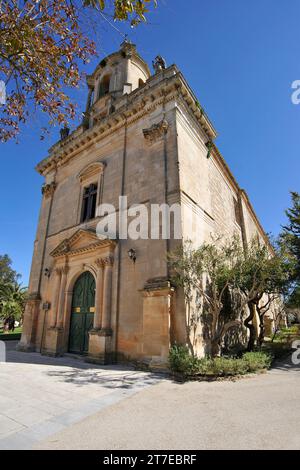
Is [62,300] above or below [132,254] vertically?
below

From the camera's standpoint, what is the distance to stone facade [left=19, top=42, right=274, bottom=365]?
865 centimetres

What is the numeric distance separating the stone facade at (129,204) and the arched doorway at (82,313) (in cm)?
29

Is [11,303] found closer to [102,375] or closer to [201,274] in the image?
[102,375]

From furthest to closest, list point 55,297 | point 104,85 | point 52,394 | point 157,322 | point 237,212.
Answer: point 237,212 < point 104,85 < point 55,297 < point 157,322 < point 52,394

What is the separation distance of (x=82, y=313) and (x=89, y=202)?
557 centimetres

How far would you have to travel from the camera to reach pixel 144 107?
11914 millimetres

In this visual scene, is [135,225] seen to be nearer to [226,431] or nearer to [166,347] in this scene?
[166,347]

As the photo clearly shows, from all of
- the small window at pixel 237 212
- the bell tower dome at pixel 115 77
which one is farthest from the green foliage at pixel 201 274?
the bell tower dome at pixel 115 77

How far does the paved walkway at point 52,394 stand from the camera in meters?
3.54

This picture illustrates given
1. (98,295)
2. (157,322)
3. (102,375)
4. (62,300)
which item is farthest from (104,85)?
(102,375)

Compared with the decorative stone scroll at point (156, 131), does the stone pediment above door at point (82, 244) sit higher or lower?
lower

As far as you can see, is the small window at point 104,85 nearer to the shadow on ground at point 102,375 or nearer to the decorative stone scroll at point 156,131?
the decorative stone scroll at point 156,131

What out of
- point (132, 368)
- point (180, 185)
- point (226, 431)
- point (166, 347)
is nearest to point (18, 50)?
point (180, 185)

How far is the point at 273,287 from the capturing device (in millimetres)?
12023
